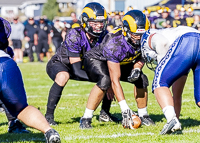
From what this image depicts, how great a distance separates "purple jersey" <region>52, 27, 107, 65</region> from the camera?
539cm

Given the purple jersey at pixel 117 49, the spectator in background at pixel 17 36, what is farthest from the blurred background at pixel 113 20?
the purple jersey at pixel 117 49

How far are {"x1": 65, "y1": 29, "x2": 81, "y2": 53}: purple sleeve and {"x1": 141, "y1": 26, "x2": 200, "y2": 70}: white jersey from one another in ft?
3.73

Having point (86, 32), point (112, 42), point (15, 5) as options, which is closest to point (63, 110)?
point (86, 32)

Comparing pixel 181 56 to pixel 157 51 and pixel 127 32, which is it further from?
pixel 127 32

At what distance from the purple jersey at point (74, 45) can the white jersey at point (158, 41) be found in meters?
1.14

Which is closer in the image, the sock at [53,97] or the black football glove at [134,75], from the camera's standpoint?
the black football glove at [134,75]

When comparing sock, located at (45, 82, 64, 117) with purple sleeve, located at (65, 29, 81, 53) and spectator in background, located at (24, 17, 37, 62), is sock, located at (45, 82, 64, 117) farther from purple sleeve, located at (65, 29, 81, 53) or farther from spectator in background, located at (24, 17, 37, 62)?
spectator in background, located at (24, 17, 37, 62)

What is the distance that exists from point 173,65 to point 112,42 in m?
1.06

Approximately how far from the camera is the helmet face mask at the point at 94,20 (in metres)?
5.43

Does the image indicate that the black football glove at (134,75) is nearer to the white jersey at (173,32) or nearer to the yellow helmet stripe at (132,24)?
the yellow helmet stripe at (132,24)

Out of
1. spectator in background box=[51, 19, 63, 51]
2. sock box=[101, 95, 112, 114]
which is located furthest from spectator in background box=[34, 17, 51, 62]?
sock box=[101, 95, 112, 114]

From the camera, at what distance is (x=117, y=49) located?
5.01 metres

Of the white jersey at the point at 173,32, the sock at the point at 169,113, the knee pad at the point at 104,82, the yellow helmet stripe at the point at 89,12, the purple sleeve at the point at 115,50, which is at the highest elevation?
the yellow helmet stripe at the point at 89,12

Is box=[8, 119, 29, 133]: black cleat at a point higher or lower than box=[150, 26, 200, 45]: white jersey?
lower
